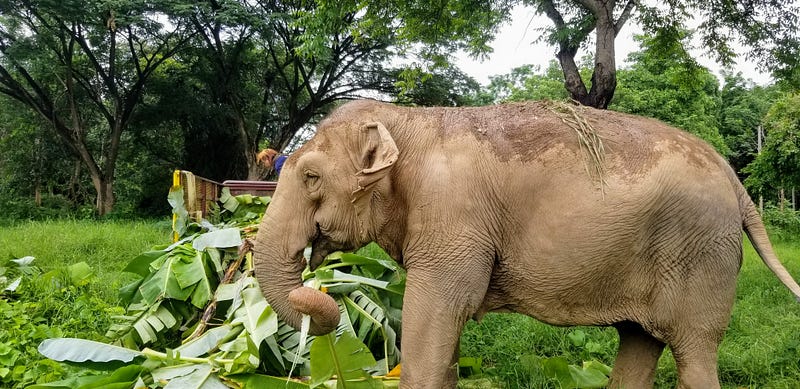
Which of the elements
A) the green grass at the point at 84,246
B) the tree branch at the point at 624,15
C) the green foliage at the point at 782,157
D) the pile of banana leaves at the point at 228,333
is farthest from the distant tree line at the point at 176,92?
the pile of banana leaves at the point at 228,333

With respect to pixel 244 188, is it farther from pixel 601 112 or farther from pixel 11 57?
pixel 11 57

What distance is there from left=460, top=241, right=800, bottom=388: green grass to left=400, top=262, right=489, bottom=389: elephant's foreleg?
1.01m

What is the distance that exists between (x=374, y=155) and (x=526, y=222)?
0.78m

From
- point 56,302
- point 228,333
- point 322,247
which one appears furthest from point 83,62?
point 322,247

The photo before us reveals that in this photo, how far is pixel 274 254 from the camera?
267 cm

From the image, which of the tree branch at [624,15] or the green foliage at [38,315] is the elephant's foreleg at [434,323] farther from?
the tree branch at [624,15]

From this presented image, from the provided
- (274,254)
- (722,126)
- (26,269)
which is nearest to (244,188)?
(26,269)

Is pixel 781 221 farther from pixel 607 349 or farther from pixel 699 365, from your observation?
pixel 699 365

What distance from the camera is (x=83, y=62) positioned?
1988 cm

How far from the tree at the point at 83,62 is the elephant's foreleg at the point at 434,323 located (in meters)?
15.9

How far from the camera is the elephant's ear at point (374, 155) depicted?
251 centimetres

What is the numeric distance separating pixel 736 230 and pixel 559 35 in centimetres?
596

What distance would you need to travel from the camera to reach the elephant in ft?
8.46

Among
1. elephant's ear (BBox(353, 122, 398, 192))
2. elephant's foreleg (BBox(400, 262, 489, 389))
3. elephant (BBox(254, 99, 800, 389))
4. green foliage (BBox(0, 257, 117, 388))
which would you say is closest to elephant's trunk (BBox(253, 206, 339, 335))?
elephant (BBox(254, 99, 800, 389))
